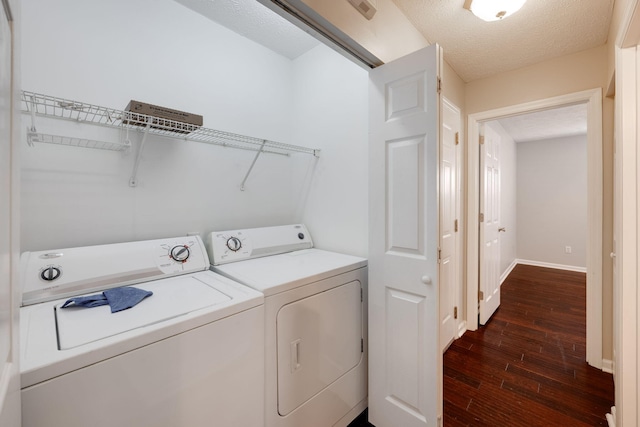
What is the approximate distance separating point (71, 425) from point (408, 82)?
178cm

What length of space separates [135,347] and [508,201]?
18.4ft

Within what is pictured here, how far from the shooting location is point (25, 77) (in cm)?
124

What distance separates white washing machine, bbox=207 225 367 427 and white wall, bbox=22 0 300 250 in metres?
0.37

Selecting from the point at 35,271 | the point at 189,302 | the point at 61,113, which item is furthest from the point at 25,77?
the point at 189,302

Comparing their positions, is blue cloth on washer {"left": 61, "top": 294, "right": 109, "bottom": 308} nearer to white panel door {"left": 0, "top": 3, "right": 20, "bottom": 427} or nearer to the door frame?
white panel door {"left": 0, "top": 3, "right": 20, "bottom": 427}

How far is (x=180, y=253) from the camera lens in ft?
4.96

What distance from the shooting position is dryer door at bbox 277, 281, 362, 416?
1.27 meters

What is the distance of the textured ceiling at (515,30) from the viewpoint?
5.41ft

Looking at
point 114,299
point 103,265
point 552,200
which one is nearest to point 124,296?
point 114,299

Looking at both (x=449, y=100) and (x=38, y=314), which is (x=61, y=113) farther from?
(x=449, y=100)

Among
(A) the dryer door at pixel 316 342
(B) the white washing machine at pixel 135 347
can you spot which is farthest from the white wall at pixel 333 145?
(B) the white washing machine at pixel 135 347

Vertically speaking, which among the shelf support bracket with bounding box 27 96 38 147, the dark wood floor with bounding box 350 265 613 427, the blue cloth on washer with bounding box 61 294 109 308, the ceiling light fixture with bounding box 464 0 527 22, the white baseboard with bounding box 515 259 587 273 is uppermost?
the ceiling light fixture with bounding box 464 0 527 22

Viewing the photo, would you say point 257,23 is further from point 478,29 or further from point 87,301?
point 87,301

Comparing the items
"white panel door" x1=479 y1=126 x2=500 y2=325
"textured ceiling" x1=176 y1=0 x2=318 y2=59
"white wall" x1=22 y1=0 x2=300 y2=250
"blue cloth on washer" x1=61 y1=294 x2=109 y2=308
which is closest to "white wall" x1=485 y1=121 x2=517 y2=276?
"white panel door" x1=479 y1=126 x2=500 y2=325
